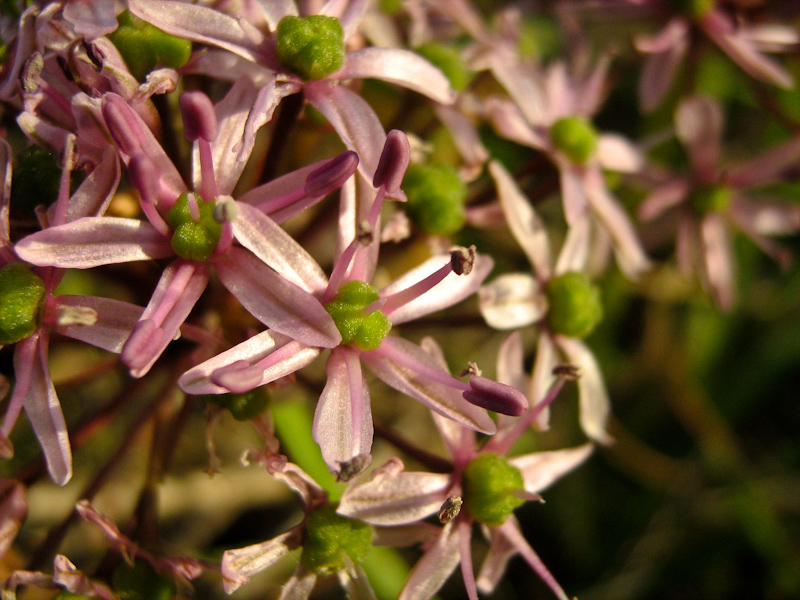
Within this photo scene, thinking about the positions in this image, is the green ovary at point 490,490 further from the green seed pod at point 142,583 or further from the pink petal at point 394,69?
the pink petal at point 394,69

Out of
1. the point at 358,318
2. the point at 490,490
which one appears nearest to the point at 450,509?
the point at 490,490

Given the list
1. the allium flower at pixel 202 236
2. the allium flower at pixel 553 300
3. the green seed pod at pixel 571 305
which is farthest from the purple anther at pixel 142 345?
the green seed pod at pixel 571 305

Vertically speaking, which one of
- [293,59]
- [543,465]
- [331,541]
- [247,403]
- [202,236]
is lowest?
[543,465]

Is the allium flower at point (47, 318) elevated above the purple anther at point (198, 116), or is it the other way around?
the purple anther at point (198, 116)

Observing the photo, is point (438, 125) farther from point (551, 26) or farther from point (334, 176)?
point (551, 26)

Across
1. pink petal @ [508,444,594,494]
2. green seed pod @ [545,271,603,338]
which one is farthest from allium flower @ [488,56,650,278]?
pink petal @ [508,444,594,494]

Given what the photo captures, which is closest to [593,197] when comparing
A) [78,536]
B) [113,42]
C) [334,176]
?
[334,176]

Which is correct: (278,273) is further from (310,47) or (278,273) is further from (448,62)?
(448,62)

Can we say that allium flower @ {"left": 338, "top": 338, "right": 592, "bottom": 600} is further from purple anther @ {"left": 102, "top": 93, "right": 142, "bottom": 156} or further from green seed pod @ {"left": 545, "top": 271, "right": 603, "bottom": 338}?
purple anther @ {"left": 102, "top": 93, "right": 142, "bottom": 156}
